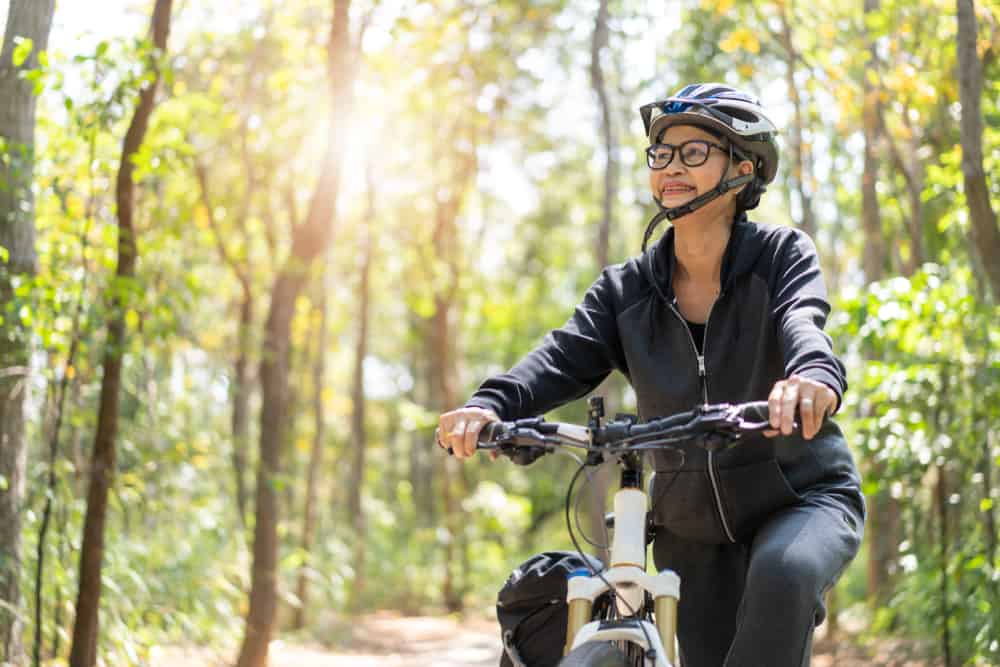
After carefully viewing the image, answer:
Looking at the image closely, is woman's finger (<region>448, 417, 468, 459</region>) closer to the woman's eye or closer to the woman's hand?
the woman's hand

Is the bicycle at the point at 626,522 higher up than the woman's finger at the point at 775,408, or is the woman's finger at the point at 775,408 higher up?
the woman's finger at the point at 775,408

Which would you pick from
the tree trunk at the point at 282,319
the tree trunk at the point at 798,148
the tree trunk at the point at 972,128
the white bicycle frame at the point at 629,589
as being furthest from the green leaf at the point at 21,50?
the tree trunk at the point at 798,148

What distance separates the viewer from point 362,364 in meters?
18.4

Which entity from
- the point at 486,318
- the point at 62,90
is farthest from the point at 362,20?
the point at 486,318

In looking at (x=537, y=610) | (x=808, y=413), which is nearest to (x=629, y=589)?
(x=537, y=610)

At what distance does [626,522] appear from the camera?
2736 mm

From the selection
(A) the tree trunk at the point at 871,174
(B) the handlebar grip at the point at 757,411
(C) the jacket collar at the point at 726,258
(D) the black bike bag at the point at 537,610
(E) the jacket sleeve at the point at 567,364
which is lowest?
(D) the black bike bag at the point at 537,610

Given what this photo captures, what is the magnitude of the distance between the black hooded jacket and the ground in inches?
216

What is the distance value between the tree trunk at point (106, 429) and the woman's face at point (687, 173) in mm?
3786

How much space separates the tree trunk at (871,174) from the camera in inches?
368

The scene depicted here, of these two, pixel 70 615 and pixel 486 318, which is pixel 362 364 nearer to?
pixel 486 318

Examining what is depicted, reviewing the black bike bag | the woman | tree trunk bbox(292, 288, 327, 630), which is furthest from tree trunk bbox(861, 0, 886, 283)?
tree trunk bbox(292, 288, 327, 630)

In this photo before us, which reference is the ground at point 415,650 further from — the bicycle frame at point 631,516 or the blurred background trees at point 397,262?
the bicycle frame at point 631,516

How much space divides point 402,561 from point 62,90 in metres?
16.1
